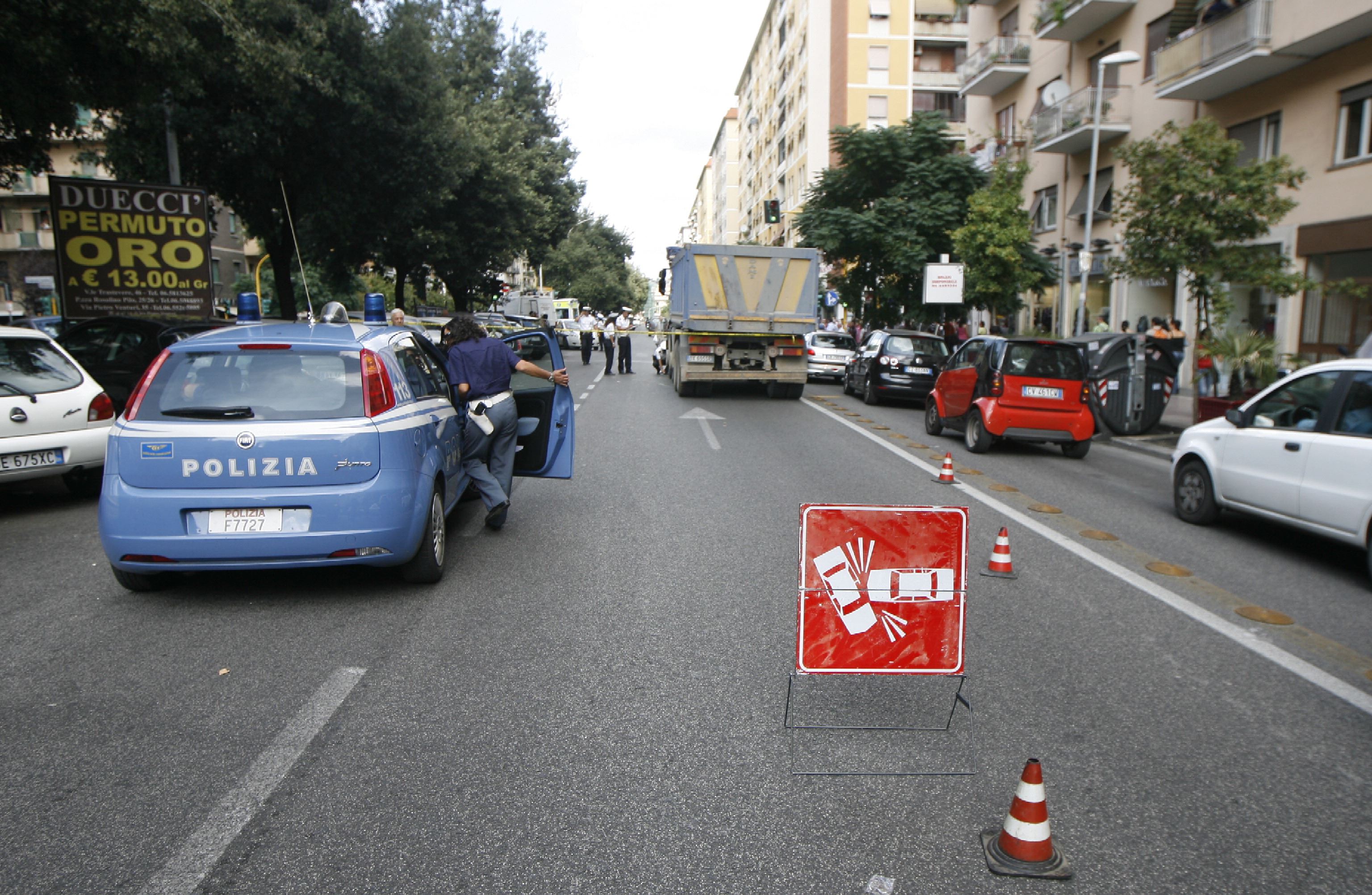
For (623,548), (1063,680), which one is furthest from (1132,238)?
(1063,680)

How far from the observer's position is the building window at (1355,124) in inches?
723

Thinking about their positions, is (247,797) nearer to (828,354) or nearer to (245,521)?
(245,521)

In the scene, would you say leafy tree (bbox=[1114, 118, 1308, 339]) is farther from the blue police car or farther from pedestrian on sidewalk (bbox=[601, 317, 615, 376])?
pedestrian on sidewalk (bbox=[601, 317, 615, 376])

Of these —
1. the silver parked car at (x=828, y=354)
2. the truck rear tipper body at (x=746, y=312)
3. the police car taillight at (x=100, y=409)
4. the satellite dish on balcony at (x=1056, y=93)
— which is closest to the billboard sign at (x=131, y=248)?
the police car taillight at (x=100, y=409)

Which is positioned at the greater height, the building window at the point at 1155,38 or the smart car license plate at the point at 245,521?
the building window at the point at 1155,38

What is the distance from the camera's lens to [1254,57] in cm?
1978

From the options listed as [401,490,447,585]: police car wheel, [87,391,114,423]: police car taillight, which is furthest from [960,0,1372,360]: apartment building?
[87,391,114,423]: police car taillight

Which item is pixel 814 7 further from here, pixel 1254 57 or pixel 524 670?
pixel 524 670

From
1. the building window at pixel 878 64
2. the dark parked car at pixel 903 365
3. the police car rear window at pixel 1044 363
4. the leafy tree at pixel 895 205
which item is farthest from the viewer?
the building window at pixel 878 64

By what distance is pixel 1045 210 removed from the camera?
31.3 meters

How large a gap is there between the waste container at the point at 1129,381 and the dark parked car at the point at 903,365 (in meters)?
4.16

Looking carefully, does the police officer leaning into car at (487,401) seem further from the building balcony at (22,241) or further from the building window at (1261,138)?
the building balcony at (22,241)

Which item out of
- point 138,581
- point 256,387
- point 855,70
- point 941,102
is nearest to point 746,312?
point 256,387

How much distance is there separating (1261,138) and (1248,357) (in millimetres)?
10360
